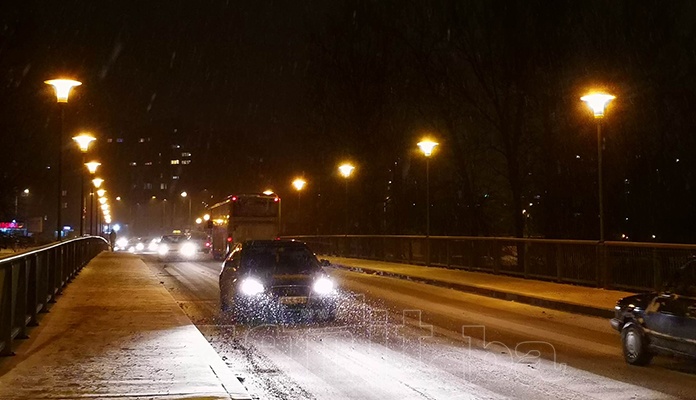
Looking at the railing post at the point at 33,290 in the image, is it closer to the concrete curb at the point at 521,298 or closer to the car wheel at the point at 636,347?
the car wheel at the point at 636,347

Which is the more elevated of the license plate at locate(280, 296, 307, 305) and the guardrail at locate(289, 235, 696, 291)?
the guardrail at locate(289, 235, 696, 291)

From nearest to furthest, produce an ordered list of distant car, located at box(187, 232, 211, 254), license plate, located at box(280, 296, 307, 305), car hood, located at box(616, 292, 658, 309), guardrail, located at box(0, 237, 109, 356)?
guardrail, located at box(0, 237, 109, 356), car hood, located at box(616, 292, 658, 309), license plate, located at box(280, 296, 307, 305), distant car, located at box(187, 232, 211, 254)

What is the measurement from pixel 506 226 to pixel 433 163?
20.8 ft

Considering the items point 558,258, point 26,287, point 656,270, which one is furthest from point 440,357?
point 558,258

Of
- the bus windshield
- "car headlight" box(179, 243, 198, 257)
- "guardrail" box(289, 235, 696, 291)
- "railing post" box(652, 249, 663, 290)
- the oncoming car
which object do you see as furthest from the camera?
"car headlight" box(179, 243, 198, 257)

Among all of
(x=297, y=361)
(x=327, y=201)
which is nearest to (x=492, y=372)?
(x=297, y=361)

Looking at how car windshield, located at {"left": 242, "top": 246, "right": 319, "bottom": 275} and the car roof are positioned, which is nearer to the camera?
car windshield, located at {"left": 242, "top": 246, "right": 319, "bottom": 275}

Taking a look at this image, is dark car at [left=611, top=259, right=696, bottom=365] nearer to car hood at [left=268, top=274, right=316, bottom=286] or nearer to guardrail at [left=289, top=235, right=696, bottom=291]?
car hood at [left=268, top=274, right=316, bottom=286]

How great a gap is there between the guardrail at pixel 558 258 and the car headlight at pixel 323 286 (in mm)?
6965

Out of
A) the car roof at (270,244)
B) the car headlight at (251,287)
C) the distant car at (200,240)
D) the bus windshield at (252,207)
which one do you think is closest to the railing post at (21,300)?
the car headlight at (251,287)

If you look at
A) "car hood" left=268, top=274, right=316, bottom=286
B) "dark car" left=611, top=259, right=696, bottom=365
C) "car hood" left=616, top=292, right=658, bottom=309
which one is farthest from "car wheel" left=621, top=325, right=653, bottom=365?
"car hood" left=268, top=274, right=316, bottom=286

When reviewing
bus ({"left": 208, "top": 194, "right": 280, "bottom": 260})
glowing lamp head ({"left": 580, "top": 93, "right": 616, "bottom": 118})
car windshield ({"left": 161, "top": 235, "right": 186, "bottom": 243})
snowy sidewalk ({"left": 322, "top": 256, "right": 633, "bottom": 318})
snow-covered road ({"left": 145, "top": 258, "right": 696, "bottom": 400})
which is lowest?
snow-covered road ({"left": 145, "top": 258, "right": 696, "bottom": 400})

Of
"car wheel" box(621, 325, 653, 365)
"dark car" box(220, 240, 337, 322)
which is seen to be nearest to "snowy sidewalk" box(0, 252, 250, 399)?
"dark car" box(220, 240, 337, 322)

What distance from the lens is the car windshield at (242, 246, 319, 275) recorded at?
16.4 meters
